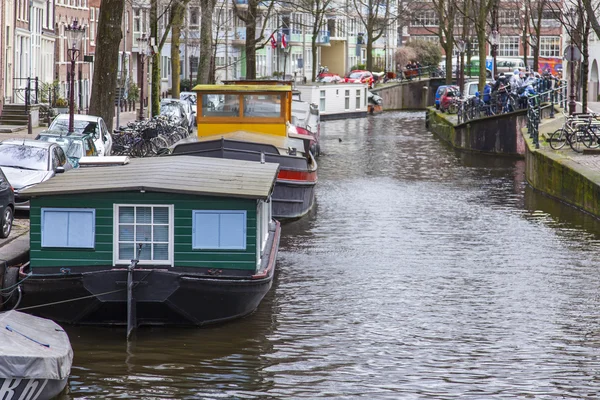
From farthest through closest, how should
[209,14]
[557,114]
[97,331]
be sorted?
[209,14]
[557,114]
[97,331]

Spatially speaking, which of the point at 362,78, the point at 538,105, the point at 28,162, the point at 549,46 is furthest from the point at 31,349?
the point at 549,46

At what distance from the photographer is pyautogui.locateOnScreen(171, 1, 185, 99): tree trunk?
41781 mm

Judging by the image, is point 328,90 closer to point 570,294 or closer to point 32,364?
point 570,294

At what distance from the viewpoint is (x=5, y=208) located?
19047mm

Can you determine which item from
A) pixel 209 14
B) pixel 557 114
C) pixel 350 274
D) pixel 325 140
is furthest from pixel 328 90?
pixel 350 274

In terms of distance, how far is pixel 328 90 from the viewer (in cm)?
6881

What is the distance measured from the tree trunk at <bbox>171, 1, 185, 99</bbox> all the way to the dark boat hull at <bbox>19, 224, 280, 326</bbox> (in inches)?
995

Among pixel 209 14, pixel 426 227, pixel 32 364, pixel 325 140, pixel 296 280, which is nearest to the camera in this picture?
pixel 32 364

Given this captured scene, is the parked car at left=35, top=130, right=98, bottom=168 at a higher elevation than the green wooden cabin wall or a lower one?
higher

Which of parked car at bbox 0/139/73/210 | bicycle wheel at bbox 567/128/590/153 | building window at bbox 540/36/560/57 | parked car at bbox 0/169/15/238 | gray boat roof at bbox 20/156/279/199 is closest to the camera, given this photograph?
gray boat roof at bbox 20/156/279/199

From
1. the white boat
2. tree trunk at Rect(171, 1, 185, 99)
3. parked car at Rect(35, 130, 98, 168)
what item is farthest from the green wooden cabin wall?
tree trunk at Rect(171, 1, 185, 99)

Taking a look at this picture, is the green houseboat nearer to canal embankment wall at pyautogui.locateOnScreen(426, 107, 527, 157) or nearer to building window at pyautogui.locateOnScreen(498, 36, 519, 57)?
canal embankment wall at pyautogui.locateOnScreen(426, 107, 527, 157)

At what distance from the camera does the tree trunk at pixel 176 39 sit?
41.8m

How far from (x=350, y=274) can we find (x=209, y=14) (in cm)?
2895
